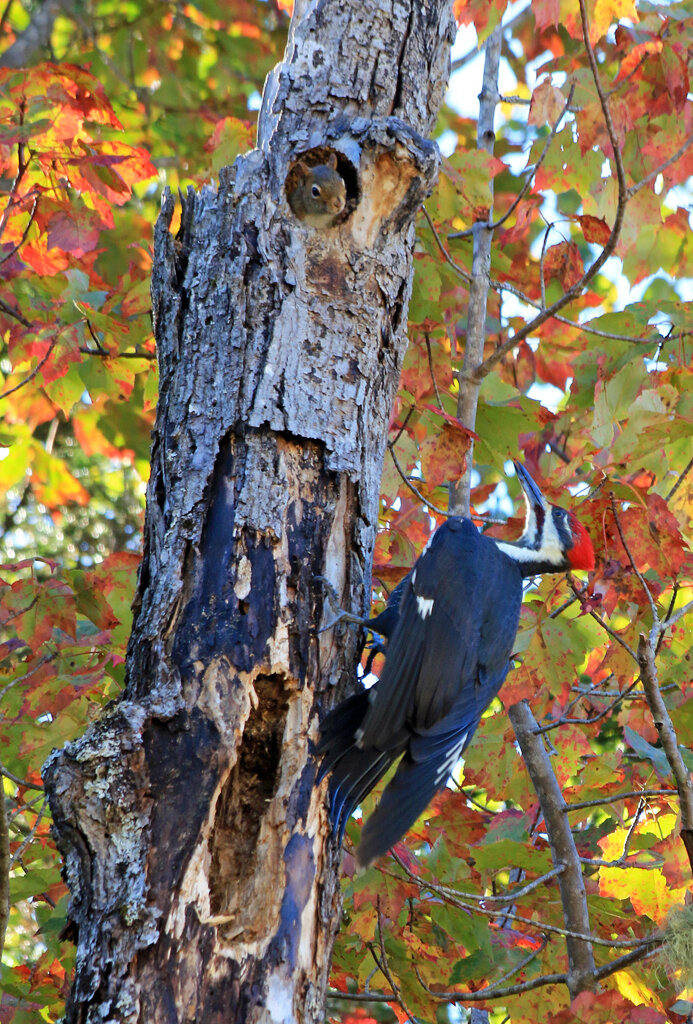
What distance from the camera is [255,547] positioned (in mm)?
1912

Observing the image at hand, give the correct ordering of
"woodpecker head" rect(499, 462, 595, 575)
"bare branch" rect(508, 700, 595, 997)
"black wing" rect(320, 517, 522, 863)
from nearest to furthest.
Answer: "black wing" rect(320, 517, 522, 863), "bare branch" rect(508, 700, 595, 997), "woodpecker head" rect(499, 462, 595, 575)

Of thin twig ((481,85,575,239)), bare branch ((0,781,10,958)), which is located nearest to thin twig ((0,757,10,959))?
bare branch ((0,781,10,958))

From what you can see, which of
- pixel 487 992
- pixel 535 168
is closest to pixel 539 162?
pixel 535 168

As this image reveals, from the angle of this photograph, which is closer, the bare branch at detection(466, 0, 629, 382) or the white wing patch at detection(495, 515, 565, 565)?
the bare branch at detection(466, 0, 629, 382)

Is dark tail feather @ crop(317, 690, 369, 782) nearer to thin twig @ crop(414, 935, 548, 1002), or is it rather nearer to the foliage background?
the foliage background

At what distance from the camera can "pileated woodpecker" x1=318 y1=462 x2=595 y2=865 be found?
210 cm

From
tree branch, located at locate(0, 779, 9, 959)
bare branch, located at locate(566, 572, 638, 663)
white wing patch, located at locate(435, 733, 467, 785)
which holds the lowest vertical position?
tree branch, located at locate(0, 779, 9, 959)

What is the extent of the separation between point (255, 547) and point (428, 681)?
0.77 m

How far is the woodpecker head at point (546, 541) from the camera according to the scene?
309 cm

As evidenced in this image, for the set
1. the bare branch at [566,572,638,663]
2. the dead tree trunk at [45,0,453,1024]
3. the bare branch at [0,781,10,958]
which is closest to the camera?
the dead tree trunk at [45,0,453,1024]

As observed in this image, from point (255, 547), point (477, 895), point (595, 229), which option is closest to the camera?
point (255, 547)

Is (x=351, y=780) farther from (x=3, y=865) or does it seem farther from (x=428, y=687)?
(x=3, y=865)

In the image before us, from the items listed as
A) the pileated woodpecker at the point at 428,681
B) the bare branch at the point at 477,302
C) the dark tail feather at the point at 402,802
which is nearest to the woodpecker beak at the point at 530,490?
the pileated woodpecker at the point at 428,681

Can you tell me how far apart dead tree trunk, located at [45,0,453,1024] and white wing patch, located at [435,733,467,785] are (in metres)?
0.49
